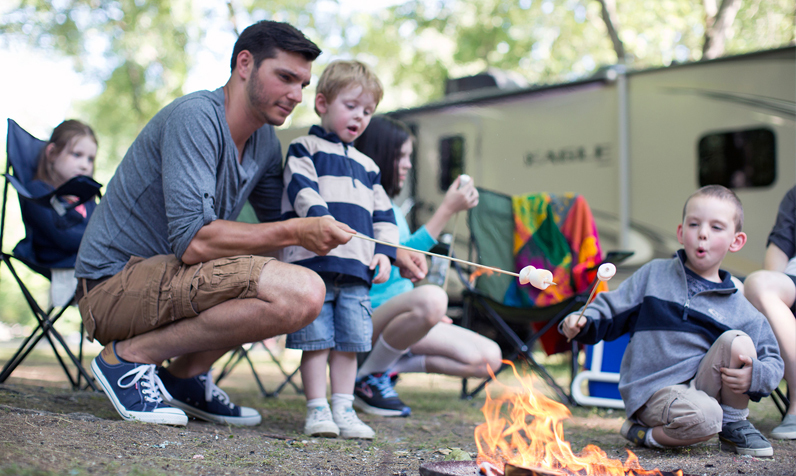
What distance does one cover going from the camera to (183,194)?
6.31 ft

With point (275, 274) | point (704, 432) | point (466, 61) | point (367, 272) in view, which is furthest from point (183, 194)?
point (466, 61)

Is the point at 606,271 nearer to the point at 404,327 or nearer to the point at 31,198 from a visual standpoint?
the point at 404,327

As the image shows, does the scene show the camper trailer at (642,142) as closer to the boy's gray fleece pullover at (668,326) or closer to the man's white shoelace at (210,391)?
the boy's gray fleece pullover at (668,326)

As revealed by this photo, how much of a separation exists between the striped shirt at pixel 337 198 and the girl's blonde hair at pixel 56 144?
133cm

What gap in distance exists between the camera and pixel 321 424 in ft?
6.68

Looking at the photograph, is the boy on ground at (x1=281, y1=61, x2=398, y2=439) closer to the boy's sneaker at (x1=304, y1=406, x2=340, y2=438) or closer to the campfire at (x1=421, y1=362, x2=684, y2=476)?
the boy's sneaker at (x1=304, y1=406, x2=340, y2=438)

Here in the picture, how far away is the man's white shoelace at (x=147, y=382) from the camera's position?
6.24ft

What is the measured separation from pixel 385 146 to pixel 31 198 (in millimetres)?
1475

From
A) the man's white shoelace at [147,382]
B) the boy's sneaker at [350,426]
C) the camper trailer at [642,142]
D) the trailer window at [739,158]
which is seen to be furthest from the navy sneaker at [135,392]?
the trailer window at [739,158]

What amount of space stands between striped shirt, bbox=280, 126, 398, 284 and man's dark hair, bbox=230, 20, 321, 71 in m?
0.33

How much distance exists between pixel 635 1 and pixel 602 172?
572 cm

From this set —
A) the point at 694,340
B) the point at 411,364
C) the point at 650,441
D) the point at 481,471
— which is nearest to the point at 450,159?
the point at 411,364

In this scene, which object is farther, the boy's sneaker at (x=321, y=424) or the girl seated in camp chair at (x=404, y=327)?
the girl seated in camp chair at (x=404, y=327)

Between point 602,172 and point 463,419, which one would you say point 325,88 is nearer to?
point 463,419
